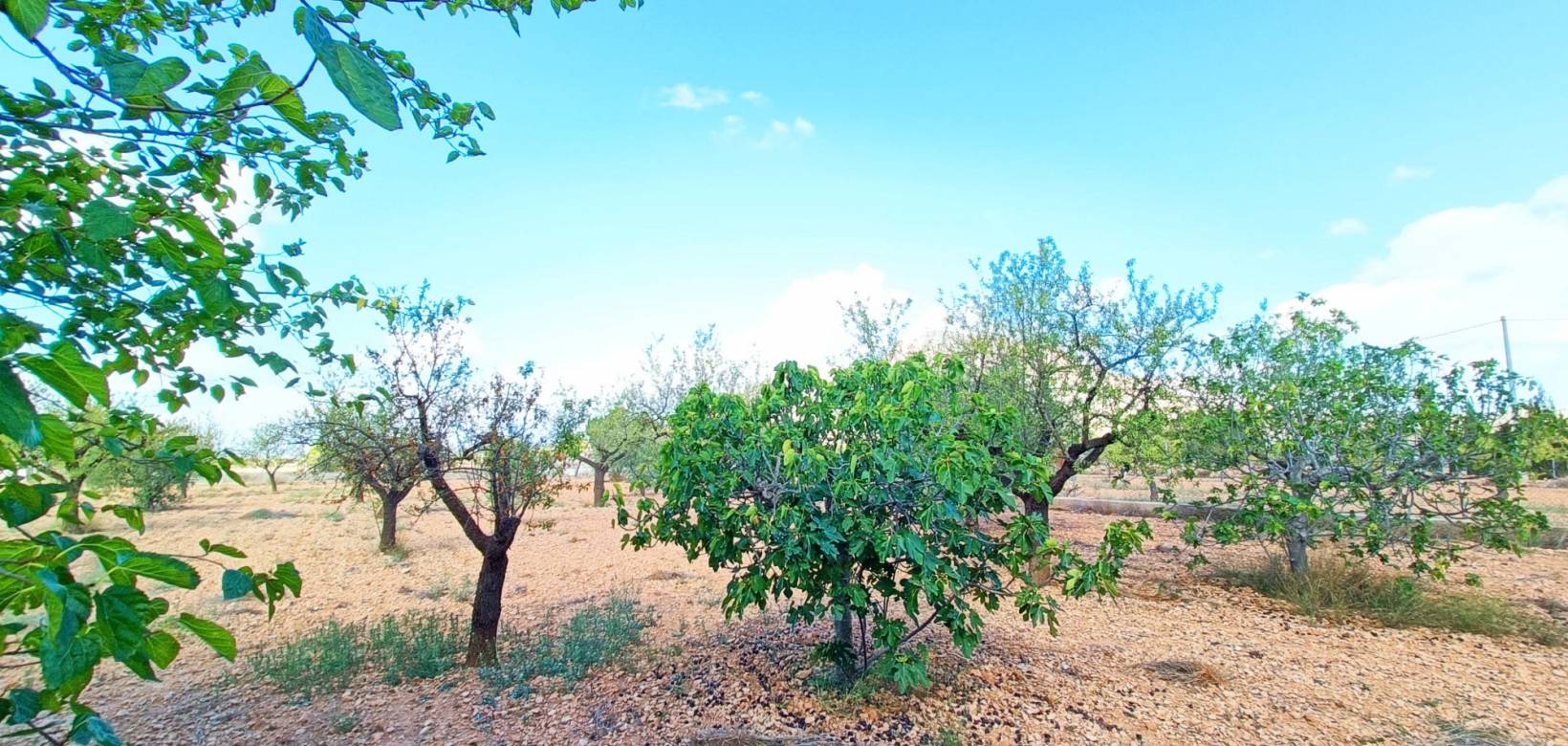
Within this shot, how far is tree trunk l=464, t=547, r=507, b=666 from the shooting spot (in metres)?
6.03

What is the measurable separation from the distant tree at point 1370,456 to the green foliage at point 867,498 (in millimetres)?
3828

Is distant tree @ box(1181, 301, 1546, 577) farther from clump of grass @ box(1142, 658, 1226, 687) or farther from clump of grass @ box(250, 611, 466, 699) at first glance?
clump of grass @ box(250, 611, 466, 699)

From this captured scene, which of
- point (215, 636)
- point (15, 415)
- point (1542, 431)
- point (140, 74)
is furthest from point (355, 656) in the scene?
point (1542, 431)

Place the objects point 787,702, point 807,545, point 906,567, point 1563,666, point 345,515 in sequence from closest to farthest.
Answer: point 807,545 → point 906,567 → point 787,702 → point 1563,666 → point 345,515

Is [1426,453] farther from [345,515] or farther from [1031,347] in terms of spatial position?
[345,515]

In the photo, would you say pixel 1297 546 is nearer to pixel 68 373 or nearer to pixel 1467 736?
pixel 1467 736

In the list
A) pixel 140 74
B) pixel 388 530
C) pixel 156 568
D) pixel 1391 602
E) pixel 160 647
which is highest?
pixel 140 74

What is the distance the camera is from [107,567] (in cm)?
100

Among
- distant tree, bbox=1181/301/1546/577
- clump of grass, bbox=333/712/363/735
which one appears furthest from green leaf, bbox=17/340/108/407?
distant tree, bbox=1181/301/1546/577

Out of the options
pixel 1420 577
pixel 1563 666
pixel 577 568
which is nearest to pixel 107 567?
pixel 1563 666

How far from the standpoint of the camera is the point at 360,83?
0.82m

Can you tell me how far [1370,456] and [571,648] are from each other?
831cm

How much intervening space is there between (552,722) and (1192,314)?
391 inches

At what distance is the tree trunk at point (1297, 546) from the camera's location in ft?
23.9
